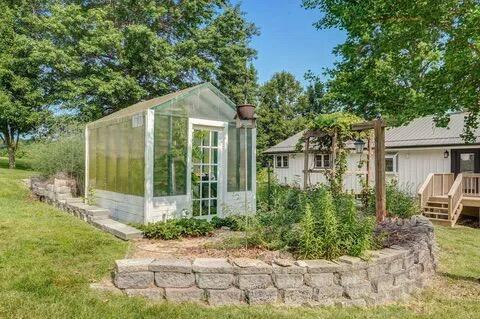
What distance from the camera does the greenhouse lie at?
7.13 metres

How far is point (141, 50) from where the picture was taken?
17.3 metres

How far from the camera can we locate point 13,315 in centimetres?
313

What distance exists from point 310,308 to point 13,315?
9.48 feet

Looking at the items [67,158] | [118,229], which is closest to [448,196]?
[118,229]

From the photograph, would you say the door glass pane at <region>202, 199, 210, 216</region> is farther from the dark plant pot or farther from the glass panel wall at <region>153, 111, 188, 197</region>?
the dark plant pot

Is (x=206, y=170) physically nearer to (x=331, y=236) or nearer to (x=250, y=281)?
(x=331, y=236)

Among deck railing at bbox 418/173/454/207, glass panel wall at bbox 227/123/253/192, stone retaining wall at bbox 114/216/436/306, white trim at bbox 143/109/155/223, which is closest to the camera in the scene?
stone retaining wall at bbox 114/216/436/306

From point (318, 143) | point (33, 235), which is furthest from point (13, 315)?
point (318, 143)

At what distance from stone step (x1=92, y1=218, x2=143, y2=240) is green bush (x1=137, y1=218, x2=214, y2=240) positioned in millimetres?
175

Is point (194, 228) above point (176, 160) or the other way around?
the other way around

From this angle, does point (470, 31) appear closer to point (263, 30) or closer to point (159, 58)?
point (159, 58)

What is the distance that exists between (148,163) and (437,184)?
10070 millimetres

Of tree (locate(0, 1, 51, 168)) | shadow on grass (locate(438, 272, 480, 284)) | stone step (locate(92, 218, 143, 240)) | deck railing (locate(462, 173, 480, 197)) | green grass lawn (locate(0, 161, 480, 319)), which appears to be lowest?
shadow on grass (locate(438, 272, 480, 284))

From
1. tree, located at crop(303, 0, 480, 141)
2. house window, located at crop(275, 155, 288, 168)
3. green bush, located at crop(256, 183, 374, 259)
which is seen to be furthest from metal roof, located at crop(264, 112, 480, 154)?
green bush, located at crop(256, 183, 374, 259)
